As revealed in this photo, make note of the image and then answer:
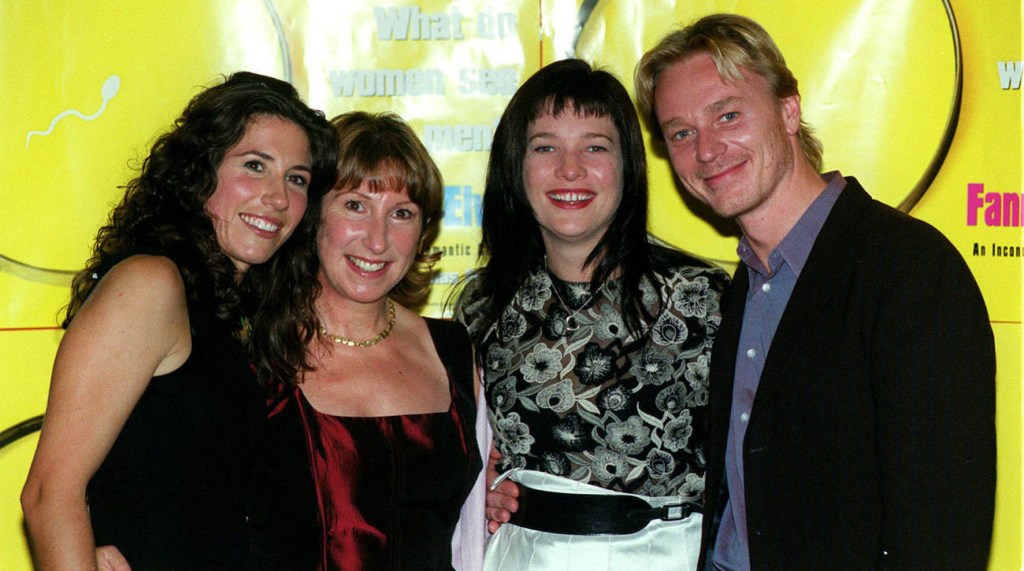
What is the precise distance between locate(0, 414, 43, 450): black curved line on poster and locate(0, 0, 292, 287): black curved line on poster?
1.49 feet

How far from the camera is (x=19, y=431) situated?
3.00m

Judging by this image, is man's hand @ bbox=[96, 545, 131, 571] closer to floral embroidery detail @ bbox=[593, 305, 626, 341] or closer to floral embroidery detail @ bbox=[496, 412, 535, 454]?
floral embroidery detail @ bbox=[496, 412, 535, 454]

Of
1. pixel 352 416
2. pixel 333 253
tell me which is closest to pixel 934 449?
pixel 352 416

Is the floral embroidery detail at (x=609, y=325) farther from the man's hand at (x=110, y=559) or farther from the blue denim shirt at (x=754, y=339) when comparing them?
the man's hand at (x=110, y=559)

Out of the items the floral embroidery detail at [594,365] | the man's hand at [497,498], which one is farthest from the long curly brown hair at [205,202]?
the floral embroidery detail at [594,365]

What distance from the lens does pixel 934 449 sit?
65.4 inches

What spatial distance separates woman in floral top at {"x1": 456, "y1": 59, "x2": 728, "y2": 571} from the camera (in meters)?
2.32

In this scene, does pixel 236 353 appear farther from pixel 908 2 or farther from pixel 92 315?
pixel 908 2

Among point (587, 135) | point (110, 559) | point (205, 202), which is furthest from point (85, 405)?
point (587, 135)

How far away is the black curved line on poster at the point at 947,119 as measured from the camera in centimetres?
297

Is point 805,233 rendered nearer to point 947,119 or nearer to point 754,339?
point 754,339

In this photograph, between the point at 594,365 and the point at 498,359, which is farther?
the point at 498,359

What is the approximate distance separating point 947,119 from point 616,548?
1.82 meters

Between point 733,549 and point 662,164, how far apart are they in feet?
4.71
